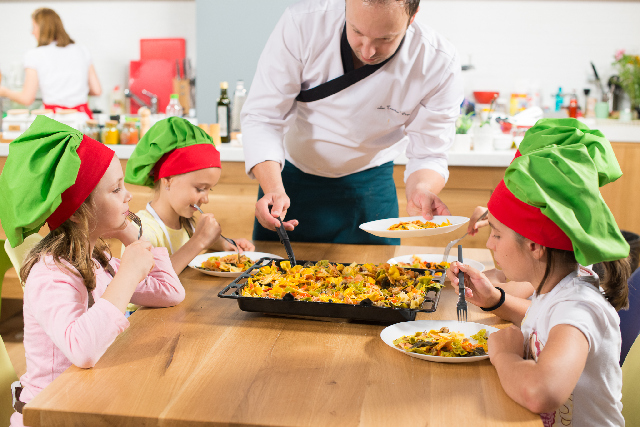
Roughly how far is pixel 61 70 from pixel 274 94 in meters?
2.85

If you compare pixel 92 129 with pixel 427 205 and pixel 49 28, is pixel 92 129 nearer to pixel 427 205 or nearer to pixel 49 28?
pixel 49 28

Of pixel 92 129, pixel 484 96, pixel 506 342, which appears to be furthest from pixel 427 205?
pixel 484 96

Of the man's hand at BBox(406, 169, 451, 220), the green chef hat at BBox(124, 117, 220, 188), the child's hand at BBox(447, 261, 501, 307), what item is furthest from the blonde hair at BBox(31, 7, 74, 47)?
the child's hand at BBox(447, 261, 501, 307)

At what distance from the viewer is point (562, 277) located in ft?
3.91

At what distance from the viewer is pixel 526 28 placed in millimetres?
4242

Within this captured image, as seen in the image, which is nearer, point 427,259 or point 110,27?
point 427,259

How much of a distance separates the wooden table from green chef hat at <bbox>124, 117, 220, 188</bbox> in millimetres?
795

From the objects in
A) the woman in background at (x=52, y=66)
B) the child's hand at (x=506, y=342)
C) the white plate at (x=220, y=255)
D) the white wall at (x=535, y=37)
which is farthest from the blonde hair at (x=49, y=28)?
the child's hand at (x=506, y=342)

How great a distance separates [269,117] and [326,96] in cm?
20

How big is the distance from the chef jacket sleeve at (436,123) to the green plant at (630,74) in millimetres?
2629

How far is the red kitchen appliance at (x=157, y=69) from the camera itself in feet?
14.6

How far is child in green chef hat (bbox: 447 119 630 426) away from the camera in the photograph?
3.24 ft

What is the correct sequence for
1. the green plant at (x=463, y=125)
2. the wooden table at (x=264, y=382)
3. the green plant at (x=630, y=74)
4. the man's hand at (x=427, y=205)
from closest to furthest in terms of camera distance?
1. the wooden table at (x=264, y=382)
2. the man's hand at (x=427, y=205)
3. the green plant at (x=463, y=125)
4. the green plant at (x=630, y=74)

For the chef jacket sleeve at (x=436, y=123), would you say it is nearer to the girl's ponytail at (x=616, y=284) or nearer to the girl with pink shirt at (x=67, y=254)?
the girl's ponytail at (x=616, y=284)
